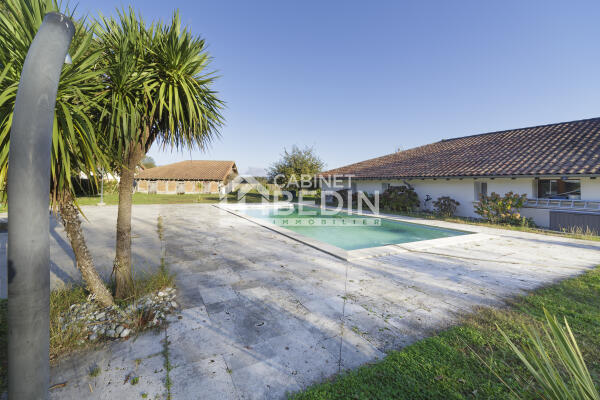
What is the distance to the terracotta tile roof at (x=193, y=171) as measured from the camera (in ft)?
129

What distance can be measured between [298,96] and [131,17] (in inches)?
841

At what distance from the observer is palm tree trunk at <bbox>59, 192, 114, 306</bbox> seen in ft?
11.0

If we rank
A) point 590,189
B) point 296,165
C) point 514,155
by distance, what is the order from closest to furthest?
point 590,189 → point 514,155 → point 296,165

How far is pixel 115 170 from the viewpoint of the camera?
380 cm

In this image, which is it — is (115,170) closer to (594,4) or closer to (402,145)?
(594,4)

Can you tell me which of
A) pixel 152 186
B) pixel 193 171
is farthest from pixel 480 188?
pixel 152 186

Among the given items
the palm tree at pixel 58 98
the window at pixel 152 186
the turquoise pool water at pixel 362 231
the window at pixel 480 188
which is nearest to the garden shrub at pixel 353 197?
the turquoise pool water at pixel 362 231

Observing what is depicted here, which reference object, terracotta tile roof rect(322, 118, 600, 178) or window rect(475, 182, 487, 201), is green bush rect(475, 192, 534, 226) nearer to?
terracotta tile roof rect(322, 118, 600, 178)

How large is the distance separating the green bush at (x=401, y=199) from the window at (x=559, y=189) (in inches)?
238

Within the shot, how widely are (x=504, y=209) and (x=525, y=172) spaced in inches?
75.2

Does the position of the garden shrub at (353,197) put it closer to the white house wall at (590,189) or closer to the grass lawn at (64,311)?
the white house wall at (590,189)

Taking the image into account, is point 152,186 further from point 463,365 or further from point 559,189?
point 559,189

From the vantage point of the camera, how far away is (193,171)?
40.6 m

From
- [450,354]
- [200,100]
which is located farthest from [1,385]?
[450,354]
